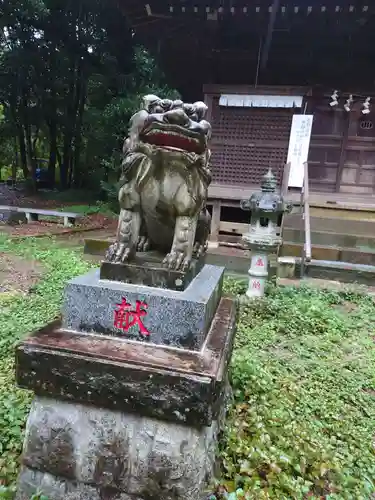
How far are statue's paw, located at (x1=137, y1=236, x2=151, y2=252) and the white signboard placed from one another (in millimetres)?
7577

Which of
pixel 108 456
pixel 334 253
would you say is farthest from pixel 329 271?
pixel 108 456

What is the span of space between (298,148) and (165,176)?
8.01 m

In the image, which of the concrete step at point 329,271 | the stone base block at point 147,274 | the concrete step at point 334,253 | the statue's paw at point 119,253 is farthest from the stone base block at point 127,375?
the concrete step at point 334,253

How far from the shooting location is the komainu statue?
1959 mm

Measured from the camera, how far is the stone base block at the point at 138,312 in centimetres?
200

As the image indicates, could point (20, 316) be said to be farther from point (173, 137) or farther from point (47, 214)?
point (47, 214)

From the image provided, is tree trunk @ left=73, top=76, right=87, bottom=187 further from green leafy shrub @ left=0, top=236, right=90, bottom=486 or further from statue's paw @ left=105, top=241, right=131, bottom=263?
statue's paw @ left=105, top=241, right=131, bottom=263

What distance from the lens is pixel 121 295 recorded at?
2.05 meters

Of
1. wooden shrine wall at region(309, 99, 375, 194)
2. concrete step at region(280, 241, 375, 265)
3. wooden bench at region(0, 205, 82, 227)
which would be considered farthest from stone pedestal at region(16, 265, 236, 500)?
wooden bench at region(0, 205, 82, 227)

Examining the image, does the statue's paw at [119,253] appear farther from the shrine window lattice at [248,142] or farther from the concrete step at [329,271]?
the shrine window lattice at [248,142]

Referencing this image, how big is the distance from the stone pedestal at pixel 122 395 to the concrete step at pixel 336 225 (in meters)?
6.38

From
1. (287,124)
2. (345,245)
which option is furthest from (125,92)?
(345,245)

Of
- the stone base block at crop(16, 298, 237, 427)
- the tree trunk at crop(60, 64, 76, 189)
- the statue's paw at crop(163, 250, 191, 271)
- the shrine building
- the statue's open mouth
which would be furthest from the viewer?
the tree trunk at crop(60, 64, 76, 189)

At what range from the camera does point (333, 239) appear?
25.6ft
